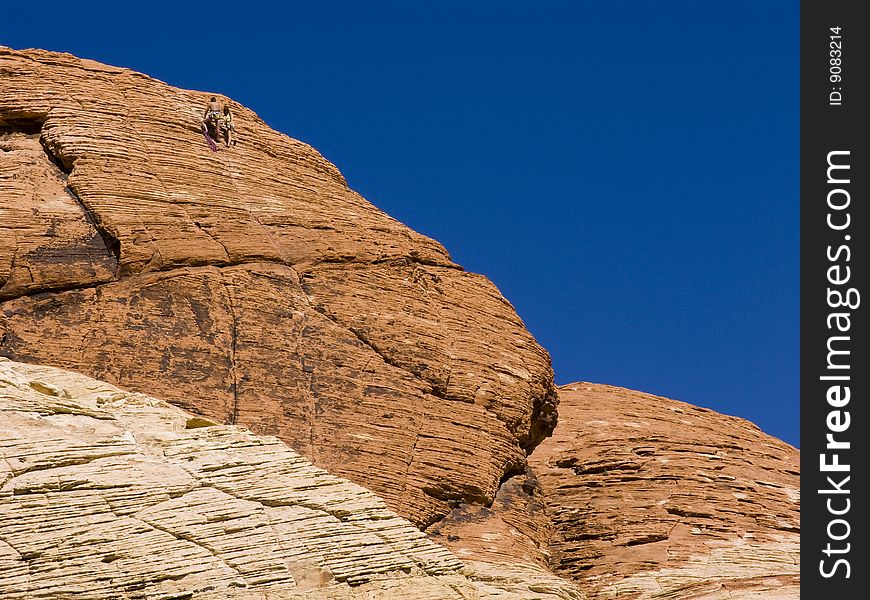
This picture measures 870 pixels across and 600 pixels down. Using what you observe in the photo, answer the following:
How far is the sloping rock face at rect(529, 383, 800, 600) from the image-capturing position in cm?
3491

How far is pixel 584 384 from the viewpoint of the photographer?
149 feet

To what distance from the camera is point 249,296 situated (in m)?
34.4

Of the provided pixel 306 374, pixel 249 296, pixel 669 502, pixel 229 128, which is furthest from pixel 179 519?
pixel 669 502

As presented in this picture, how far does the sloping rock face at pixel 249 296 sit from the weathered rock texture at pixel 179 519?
5.19 meters

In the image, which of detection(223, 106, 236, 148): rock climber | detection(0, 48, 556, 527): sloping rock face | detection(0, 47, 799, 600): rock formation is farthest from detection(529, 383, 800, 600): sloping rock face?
detection(223, 106, 236, 148): rock climber

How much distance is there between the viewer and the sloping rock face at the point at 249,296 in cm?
3259

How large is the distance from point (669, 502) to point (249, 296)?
1098 centimetres

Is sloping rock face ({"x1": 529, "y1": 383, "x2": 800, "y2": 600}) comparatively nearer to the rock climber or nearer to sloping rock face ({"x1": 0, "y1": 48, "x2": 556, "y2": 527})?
sloping rock face ({"x1": 0, "y1": 48, "x2": 556, "y2": 527})

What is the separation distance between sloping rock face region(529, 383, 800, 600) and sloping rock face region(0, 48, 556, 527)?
2136 millimetres

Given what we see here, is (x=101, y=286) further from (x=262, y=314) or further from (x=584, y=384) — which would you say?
(x=584, y=384)

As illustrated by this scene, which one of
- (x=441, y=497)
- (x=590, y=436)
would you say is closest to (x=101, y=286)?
(x=441, y=497)

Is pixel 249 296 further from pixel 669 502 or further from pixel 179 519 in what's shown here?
pixel 669 502

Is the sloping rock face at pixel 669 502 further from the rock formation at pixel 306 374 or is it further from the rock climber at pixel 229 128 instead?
the rock climber at pixel 229 128

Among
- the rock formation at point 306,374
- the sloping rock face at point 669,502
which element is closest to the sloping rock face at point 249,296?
the rock formation at point 306,374
